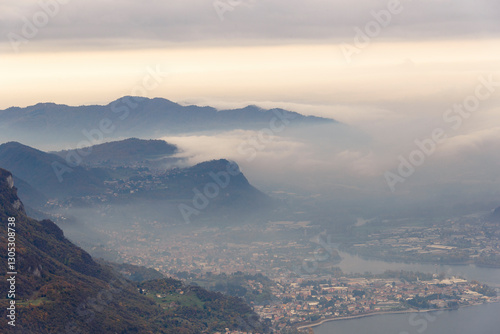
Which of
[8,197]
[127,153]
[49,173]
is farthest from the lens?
[127,153]

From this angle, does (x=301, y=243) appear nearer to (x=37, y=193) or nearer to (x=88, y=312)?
(x=37, y=193)

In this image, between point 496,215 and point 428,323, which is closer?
point 428,323

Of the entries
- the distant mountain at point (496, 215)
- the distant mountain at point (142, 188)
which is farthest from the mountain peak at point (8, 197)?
the distant mountain at point (496, 215)

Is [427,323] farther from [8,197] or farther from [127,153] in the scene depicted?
[127,153]

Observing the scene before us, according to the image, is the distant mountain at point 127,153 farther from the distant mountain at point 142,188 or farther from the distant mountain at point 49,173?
the distant mountain at point 49,173

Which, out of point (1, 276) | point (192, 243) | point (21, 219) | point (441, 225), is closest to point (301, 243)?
point (192, 243)

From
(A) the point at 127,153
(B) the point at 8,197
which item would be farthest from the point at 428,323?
(A) the point at 127,153
